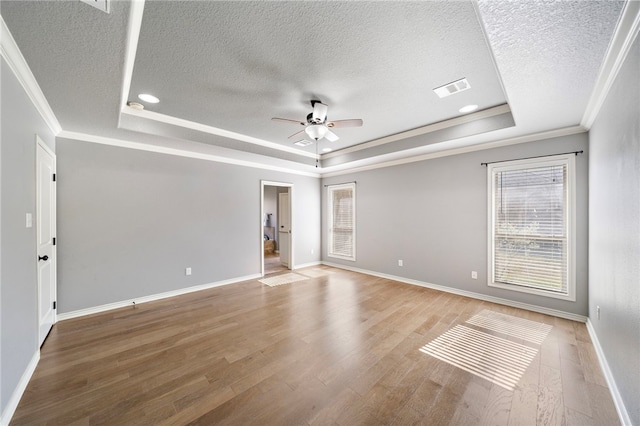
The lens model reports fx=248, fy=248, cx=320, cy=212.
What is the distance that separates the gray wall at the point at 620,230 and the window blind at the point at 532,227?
0.79 m

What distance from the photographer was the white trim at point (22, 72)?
5.03ft

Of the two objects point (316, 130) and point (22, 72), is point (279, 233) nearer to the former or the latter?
point (316, 130)

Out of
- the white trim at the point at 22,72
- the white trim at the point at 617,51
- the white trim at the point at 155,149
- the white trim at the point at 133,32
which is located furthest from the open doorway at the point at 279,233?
the white trim at the point at 617,51

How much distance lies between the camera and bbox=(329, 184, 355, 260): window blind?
611 cm

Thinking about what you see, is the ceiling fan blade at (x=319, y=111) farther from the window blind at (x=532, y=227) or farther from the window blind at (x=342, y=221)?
the window blind at (x=342, y=221)

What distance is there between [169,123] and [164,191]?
3.94ft

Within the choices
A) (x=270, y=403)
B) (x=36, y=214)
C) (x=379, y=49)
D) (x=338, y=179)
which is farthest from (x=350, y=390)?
(x=338, y=179)

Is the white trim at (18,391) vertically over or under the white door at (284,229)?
under

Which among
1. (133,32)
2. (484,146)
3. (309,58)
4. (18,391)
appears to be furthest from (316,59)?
(18,391)

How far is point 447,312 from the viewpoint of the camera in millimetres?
3453

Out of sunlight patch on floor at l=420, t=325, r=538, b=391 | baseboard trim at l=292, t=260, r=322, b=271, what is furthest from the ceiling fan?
baseboard trim at l=292, t=260, r=322, b=271

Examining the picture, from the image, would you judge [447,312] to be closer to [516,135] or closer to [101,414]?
[516,135]

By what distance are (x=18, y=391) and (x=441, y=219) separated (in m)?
5.25

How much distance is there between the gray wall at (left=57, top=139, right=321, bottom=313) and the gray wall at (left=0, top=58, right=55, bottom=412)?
1215mm
